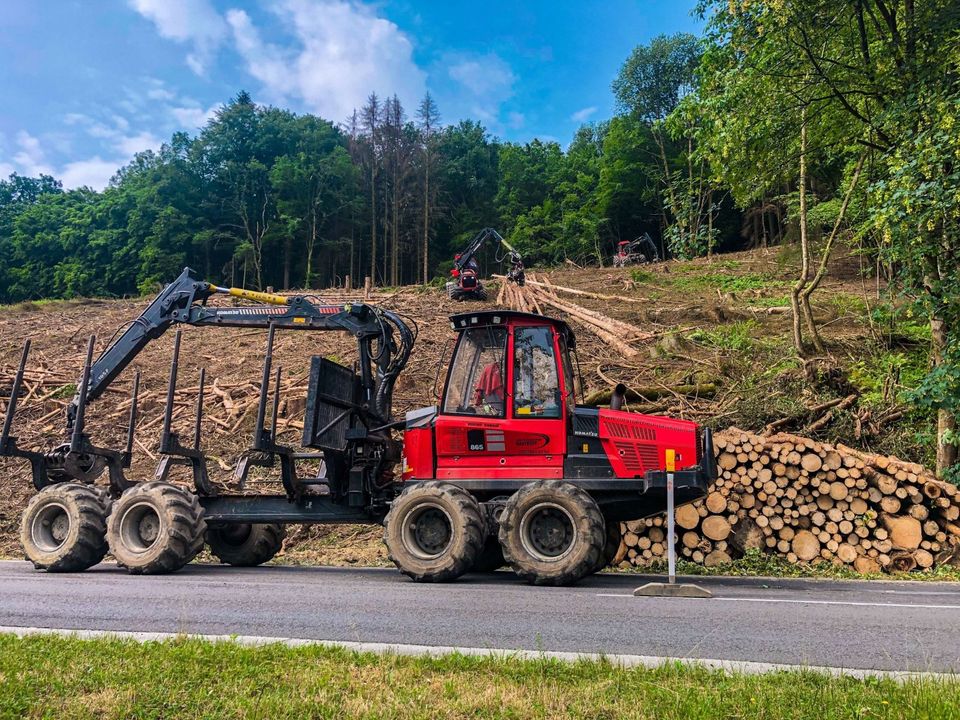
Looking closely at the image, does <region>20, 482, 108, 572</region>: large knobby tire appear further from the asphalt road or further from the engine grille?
the engine grille

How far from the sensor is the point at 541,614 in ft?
19.7

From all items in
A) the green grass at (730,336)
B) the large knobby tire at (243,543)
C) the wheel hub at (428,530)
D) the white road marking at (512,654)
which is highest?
the green grass at (730,336)

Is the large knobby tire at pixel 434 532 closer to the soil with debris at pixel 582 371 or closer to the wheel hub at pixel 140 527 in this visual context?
the soil with debris at pixel 582 371

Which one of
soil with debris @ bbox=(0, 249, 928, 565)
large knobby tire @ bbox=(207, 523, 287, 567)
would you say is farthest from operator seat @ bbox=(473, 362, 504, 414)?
large knobby tire @ bbox=(207, 523, 287, 567)

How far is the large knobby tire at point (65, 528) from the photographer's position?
9.44m

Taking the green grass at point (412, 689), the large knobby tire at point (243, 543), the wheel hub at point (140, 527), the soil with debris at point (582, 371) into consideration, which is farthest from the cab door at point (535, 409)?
the wheel hub at point (140, 527)

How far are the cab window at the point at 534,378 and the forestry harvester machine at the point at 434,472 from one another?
2 cm

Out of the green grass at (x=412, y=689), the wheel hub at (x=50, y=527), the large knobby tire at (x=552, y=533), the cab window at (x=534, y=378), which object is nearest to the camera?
the green grass at (x=412, y=689)

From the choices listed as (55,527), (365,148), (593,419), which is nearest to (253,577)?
(55,527)

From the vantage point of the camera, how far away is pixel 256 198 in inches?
2249

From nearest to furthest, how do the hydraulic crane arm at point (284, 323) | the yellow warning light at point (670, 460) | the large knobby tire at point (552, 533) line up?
the large knobby tire at point (552, 533), the yellow warning light at point (670, 460), the hydraulic crane arm at point (284, 323)

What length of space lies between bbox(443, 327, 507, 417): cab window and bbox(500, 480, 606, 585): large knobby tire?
4.12 feet

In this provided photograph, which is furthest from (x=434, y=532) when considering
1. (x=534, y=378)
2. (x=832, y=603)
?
(x=832, y=603)

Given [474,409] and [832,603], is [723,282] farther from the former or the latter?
[832,603]
